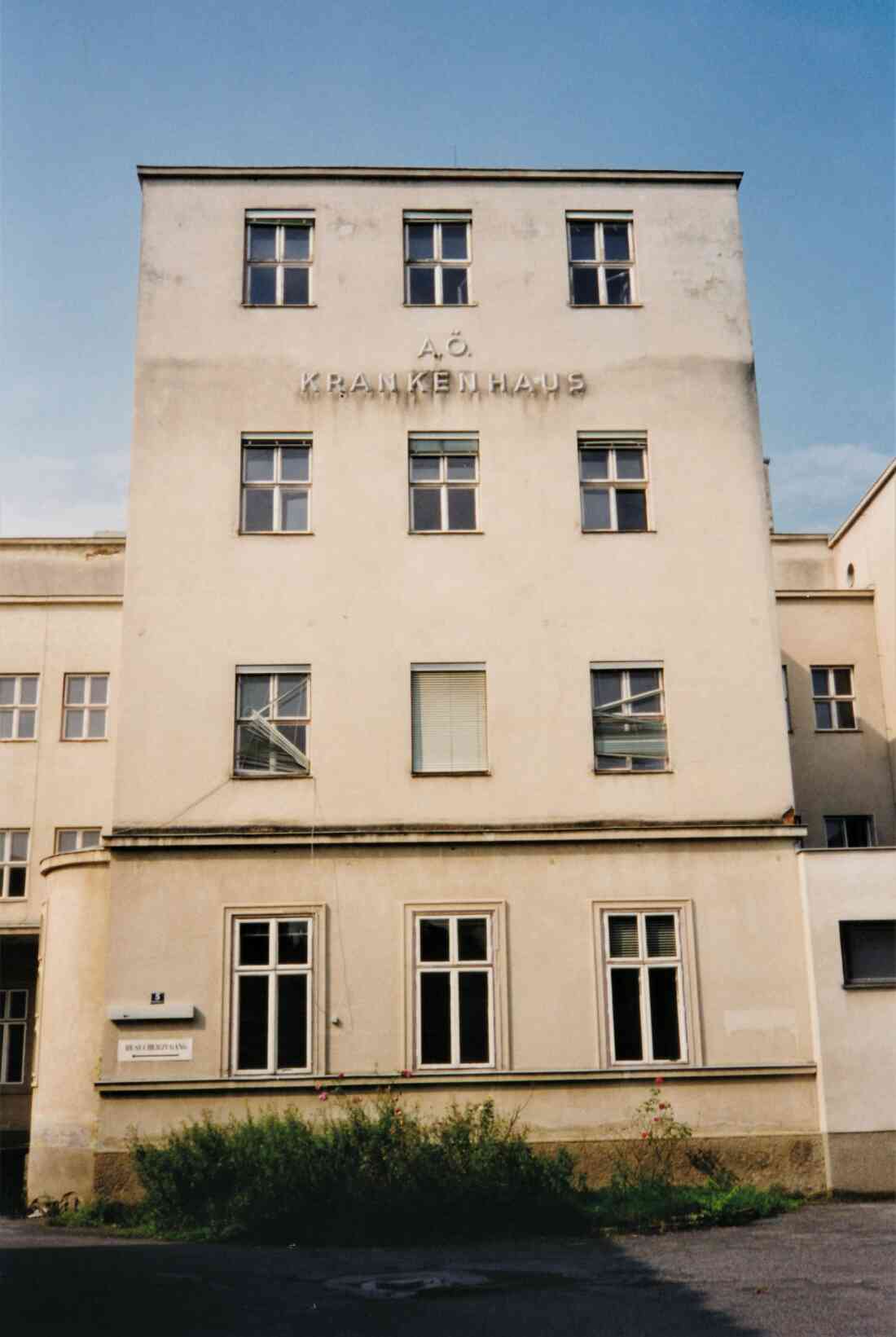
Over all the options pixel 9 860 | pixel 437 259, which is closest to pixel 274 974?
pixel 437 259

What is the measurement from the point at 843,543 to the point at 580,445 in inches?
522

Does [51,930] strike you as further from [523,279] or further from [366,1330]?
[523,279]

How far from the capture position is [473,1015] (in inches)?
703

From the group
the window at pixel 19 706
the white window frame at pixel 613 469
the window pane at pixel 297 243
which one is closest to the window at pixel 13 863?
the window at pixel 19 706

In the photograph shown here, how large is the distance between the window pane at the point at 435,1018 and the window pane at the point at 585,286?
35.1 feet

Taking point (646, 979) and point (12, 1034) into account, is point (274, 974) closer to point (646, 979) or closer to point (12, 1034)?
point (646, 979)

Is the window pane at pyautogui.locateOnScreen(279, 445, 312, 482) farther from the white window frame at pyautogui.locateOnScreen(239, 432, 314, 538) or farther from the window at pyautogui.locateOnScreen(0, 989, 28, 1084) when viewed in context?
the window at pyautogui.locateOnScreen(0, 989, 28, 1084)

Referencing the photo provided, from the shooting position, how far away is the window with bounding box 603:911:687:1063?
1781cm

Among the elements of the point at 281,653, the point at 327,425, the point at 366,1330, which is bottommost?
the point at 366,1330

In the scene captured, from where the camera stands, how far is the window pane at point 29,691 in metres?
30.0

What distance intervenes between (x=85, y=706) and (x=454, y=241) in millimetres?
14208

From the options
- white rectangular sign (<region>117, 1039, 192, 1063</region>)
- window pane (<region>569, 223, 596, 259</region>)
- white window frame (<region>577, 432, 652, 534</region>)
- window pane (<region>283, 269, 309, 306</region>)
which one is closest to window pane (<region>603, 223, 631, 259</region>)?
window pane (<region>569, 223, 596, 259</region>)

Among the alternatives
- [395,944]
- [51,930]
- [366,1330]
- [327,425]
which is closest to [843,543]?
[327,425]

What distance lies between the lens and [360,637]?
19250 millimetres
